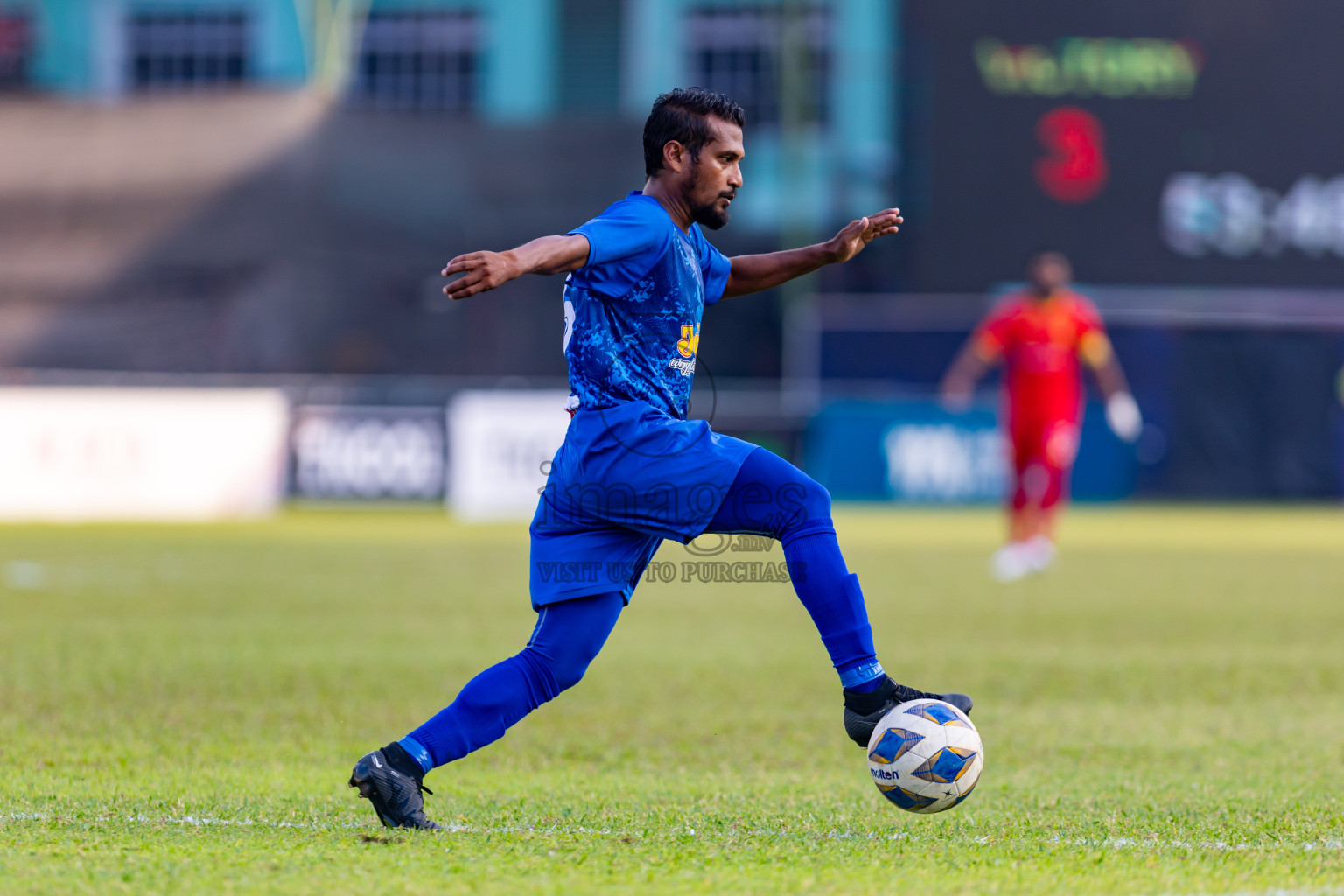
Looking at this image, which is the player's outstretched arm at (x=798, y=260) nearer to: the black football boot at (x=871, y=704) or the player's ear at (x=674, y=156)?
Result: the player's ear at (x=674, y=156)

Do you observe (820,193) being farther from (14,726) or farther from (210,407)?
(14,726)

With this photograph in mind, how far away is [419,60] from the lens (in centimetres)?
2783

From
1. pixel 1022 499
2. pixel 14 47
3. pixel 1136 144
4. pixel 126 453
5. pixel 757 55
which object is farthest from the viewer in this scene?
pixel 14 47

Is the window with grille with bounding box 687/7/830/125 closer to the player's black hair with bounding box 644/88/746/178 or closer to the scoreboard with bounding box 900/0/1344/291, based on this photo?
the scoreboard with bounding box 900/0/1344/291

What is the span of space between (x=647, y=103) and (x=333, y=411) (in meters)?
7.84

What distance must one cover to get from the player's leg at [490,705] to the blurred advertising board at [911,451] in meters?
17.2

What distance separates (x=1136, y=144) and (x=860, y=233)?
19.4m

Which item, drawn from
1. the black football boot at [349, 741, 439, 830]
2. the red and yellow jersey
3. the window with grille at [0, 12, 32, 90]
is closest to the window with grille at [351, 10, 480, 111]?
the window with grille at [0, 12, 32, 90]

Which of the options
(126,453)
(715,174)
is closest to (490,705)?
(715,174)

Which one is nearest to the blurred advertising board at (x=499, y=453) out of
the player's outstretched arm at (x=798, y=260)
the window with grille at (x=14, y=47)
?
the window with grille at (x=14, y=47)

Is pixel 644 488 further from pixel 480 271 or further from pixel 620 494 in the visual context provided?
pixel 480 271

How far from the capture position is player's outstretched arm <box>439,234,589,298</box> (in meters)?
3.54

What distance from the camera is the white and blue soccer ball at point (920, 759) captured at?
164 inches

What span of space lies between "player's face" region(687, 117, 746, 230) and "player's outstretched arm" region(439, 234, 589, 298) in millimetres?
585
